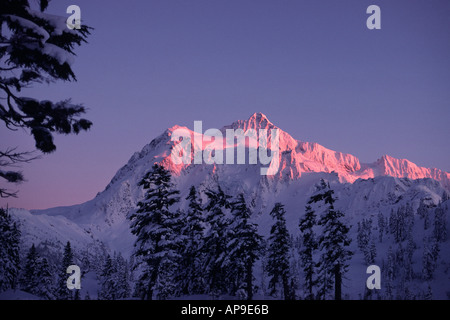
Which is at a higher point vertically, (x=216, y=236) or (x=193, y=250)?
(x=216, y=236)

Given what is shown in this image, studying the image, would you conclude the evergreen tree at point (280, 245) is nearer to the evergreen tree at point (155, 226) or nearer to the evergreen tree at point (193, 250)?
the evergreen tree at point (193, 250)

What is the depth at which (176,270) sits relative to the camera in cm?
4219

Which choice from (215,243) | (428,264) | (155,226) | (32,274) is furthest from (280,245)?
(428,264)

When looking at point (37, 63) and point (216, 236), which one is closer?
point (37, 63)

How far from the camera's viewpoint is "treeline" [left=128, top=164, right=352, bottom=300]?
27.5 m

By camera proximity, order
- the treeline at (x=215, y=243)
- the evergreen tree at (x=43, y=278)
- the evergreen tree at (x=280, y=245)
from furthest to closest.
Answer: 1. the evergreen tree at (x=43, y=278)
2. the evergreen tree at (x=280, y=245)
3. the treeline at (x=215, y=243)

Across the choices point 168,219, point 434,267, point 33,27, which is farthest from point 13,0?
point 434,267

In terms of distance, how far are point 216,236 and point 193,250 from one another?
19.2 feet

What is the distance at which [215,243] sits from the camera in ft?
115

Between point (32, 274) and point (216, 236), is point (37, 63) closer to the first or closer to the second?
point (216, 236)

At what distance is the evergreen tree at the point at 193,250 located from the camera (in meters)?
37.4

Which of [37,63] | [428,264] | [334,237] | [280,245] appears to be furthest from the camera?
[428,264]

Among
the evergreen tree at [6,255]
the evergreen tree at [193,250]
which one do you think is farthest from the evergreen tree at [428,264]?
the evergreen tree at [6,255]
